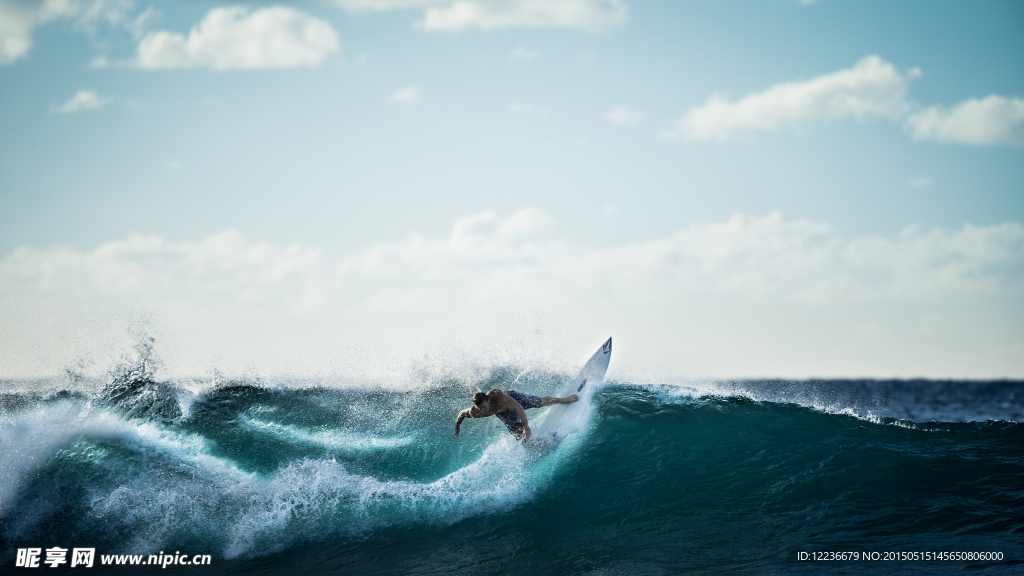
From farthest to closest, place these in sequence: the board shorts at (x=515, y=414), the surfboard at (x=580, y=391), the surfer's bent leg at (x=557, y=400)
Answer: the surfboard at (x=580, y=391) < the surfer's bent leg at (x=557, y=400) < the board shorts at (x=515, y=414)

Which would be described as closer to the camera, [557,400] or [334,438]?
[557,400]

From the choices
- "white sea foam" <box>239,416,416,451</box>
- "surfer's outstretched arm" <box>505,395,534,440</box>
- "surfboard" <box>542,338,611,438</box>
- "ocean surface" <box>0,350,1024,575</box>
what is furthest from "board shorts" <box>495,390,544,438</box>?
"white sea foam" <box>239,416,416,451</box>

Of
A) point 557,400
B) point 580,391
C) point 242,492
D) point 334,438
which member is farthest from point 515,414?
point 242,492

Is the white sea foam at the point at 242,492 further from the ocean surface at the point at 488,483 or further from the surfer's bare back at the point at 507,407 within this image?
the surfer's bare back at the point at 507,407

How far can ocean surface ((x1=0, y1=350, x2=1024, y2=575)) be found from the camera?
6340mm

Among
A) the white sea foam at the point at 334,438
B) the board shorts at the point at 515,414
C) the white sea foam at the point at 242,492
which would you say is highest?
the board shorts at the point at 515,414

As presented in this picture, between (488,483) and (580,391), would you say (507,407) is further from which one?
(580,391)

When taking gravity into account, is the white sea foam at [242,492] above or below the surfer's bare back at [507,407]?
below

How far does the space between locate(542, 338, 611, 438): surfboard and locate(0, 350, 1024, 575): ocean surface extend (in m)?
0.22

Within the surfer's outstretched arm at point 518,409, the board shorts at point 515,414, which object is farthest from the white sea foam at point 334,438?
the surfer's outstretched arm at point 518,409

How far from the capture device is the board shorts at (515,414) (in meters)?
7.66

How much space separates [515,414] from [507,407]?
244mm

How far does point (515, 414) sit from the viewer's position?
25.2 feet

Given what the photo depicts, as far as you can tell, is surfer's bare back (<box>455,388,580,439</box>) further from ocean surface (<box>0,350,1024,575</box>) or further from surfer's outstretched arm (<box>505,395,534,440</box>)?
ocean surface (<box>0,350,1024,575</box>)
